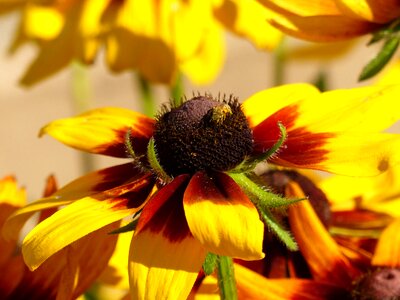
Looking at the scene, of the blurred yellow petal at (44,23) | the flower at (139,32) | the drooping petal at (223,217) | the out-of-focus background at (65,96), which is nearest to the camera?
the drooping petal at (223,217)

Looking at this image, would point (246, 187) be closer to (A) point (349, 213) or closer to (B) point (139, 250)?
(B) point (139, 250)

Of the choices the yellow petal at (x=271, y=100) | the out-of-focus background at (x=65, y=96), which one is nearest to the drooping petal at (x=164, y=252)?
the yellow petal at (x=271, y=100)

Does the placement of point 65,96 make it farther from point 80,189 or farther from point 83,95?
point 80,189

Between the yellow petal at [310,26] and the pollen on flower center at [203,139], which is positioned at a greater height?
the yellow petal at [310,26]

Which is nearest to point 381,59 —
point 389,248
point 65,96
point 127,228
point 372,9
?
point 372,9

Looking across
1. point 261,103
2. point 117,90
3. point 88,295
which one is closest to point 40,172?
point 117,90

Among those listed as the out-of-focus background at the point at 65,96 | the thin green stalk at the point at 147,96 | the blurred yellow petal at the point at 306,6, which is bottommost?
the blurred yellow petal at the point at 306,6

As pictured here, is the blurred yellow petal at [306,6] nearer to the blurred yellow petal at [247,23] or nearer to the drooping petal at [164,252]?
the drooping petal at [164,252]
